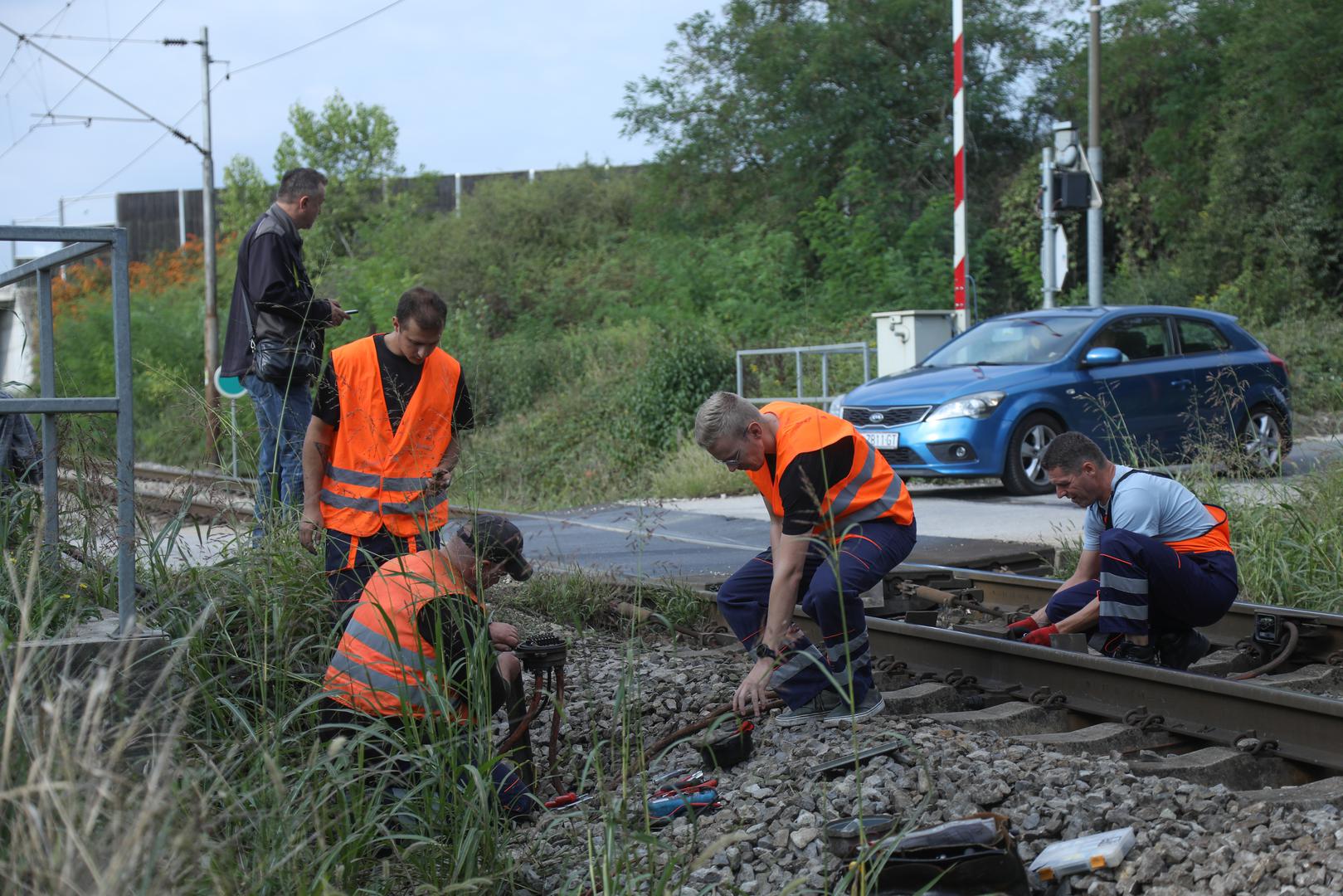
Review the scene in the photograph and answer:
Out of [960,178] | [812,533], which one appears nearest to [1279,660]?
[812,533]

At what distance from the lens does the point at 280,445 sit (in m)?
5.42

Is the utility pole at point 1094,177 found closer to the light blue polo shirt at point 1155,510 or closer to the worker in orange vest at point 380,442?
the light blue polo shirt at point 1155,510

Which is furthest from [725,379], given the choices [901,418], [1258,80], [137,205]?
[137,205]

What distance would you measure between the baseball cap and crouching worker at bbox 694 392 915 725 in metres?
0.81

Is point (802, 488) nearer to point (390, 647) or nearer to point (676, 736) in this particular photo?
point (676, 736)

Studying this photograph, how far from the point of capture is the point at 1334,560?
661cm

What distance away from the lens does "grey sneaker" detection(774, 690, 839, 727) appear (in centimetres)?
494

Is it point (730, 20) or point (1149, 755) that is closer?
point (1149, 755)

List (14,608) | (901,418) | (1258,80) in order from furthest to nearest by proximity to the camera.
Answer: (1258,80), (901,418), (14,608)

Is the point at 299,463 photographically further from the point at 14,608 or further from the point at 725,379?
the point at 725,379

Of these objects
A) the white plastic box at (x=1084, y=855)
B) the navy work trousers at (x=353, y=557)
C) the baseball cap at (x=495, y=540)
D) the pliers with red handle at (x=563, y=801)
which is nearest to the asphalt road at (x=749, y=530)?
the navy work trousers at (x=353, y=557)

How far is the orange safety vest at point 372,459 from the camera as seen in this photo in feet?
16.7

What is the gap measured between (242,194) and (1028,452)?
3862 centimetres

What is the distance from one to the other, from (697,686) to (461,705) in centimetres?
152
